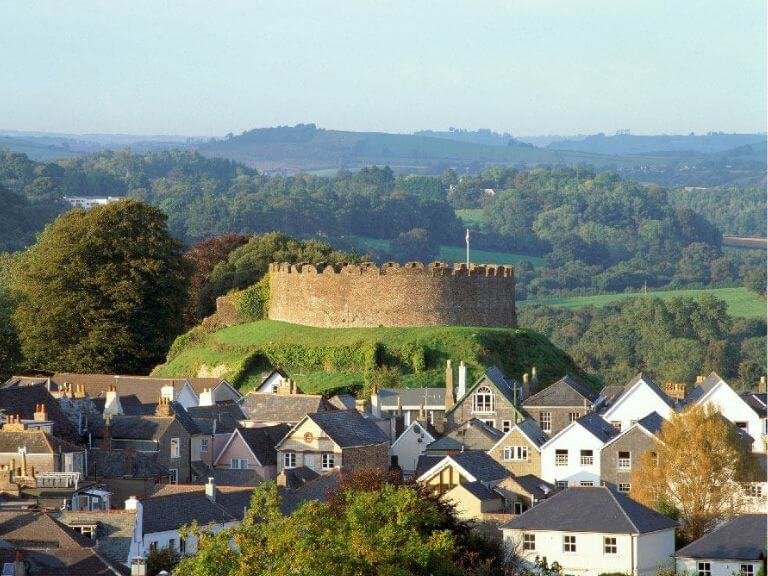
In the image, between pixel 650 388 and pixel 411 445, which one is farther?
pixel 650 388

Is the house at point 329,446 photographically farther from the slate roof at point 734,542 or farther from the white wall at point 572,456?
the slate roof at point 734,542

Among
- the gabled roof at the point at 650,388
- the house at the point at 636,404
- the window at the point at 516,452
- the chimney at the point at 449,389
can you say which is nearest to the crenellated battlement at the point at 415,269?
the chimney at the point at 449,389

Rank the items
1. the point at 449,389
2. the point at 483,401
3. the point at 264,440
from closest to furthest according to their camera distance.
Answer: the point at 264,440 < the point at 483,401 < the point at 449,389

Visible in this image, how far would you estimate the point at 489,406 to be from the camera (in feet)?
214

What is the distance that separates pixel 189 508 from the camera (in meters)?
49.8

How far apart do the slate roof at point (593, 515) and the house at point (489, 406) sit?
14372mm

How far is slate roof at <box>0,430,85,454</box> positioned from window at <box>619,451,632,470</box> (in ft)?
43.8

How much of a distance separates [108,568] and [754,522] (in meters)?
13.8

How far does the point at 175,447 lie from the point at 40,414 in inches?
140

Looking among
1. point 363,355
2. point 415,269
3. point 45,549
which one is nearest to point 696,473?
point 45,549

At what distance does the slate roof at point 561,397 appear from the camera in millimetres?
64438

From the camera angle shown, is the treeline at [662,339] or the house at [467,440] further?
the treeline at [662,339]

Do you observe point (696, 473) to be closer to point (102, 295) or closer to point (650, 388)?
point (650, 388)

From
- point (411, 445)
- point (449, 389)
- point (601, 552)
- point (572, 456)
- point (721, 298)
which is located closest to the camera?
point (601, 552)
